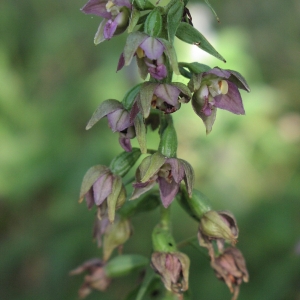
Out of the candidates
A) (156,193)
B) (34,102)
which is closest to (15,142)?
(34,102)

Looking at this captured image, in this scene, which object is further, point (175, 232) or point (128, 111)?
point (175, 232)

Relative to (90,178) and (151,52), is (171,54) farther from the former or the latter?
(90,178)

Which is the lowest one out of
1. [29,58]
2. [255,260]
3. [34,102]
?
[255,260]

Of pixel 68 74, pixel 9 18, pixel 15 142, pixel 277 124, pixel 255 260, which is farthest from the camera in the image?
pixel 9 18

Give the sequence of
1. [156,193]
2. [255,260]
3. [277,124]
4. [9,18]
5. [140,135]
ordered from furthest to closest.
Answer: [9,18], [277,124], [255,260], [156,193], [140,135]

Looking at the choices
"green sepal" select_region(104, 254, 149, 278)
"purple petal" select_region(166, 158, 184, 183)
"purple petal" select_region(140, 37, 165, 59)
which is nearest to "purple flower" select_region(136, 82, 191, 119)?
"purple petal" select_region(140, 37, 165, 59)

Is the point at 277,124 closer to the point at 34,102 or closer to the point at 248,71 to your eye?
the point at 248,71

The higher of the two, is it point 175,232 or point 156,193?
point 156,193

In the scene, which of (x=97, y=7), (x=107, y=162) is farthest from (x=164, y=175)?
(x=107, y=162)
